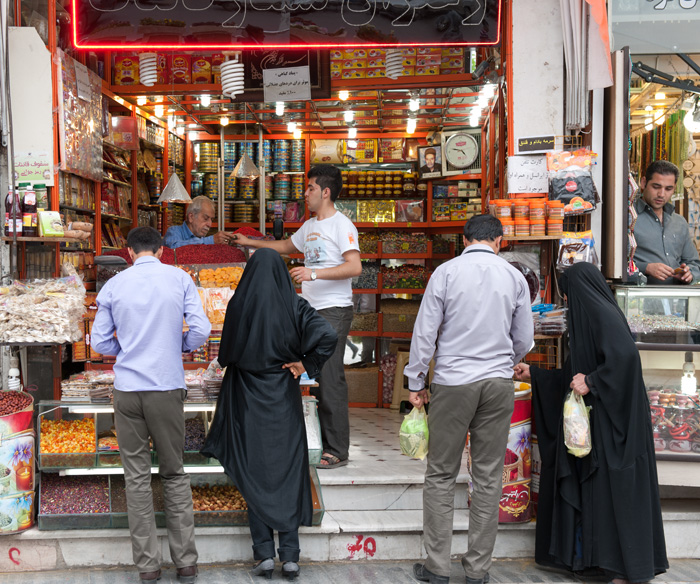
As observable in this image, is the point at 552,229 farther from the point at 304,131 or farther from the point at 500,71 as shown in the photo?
the point at 304,131

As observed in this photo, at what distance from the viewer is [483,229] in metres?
3.68

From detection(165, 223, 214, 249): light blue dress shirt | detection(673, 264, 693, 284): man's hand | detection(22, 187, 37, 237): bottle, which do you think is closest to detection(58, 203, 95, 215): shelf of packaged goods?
detection(165, 223, 214, 249): light blue dress shirt

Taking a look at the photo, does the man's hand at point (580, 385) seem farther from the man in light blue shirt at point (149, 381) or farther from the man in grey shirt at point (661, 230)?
the man in light blue shirt at point (149, 381)

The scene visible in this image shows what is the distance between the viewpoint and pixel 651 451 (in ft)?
12.2

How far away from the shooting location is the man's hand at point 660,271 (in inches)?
178

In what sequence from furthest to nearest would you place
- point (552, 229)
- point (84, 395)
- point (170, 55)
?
point (170, 55), point (552, 229), point (84, 395)

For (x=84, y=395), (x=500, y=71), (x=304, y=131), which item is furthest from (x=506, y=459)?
(x=304, y=131)

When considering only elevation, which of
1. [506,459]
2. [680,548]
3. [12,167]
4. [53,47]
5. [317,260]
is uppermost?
[53,47]

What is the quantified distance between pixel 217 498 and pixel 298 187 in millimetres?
4799

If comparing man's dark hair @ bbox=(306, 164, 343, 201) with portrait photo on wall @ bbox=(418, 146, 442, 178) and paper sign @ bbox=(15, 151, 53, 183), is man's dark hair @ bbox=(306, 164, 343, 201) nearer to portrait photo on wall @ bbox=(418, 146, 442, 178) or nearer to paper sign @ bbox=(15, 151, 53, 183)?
paper sign @ bbox=(15, 151, 53, 183)

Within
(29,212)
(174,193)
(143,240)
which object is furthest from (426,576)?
(174,193)

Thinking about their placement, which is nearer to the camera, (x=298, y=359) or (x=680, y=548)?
(x=298, y=359)

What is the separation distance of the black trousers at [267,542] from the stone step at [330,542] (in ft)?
0.90

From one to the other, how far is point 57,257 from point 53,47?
1.37m
